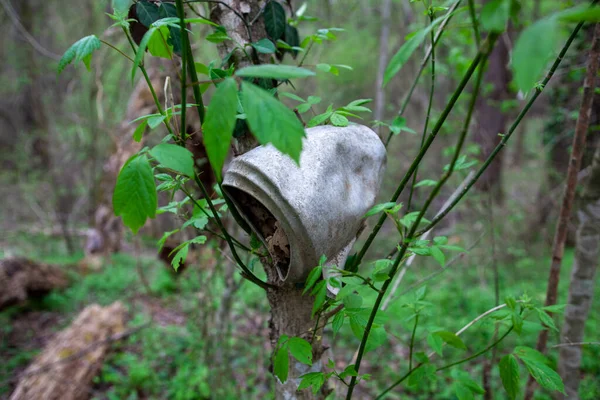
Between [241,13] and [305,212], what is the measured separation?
679 millimetres

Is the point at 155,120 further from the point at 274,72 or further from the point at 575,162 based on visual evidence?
the point at 575,162

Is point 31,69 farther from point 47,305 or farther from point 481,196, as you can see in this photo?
point 481,196

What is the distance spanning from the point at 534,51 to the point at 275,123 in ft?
0.99

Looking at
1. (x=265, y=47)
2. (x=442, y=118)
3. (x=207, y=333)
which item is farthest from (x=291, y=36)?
(x=207, y=333)

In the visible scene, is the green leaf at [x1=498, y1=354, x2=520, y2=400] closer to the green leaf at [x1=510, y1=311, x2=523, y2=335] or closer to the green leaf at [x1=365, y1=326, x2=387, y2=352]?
the green leaf at [x1=510, y1=311, x2=523, y2=335]

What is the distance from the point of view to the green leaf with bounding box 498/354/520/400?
2.99ft

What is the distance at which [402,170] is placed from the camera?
21.9ft

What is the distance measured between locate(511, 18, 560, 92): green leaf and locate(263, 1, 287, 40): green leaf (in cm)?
87

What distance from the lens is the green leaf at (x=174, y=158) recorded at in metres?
0.60

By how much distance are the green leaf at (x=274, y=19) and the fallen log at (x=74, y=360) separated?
3.10m

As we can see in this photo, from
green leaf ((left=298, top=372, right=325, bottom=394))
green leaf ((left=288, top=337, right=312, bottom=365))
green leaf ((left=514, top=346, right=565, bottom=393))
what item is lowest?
green leaf ((left=514, top=346, right=565, bottom=393))

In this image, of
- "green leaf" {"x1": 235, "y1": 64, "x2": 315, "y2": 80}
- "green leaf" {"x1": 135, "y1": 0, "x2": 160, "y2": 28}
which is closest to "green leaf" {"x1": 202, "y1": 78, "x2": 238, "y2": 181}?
"green leaf" {"x1": 235, "y1": 64, "x2": 315, "y2": 80}

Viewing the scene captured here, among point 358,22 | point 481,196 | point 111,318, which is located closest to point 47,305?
point 111,318

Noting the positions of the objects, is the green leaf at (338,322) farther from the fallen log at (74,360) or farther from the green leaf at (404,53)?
the fallen log at (74,360)
